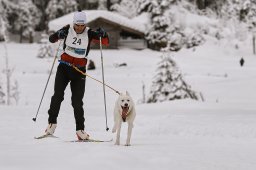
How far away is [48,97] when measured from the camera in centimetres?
2364

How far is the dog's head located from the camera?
7.85 metres

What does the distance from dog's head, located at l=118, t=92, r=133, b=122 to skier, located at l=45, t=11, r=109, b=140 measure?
3.11 feet

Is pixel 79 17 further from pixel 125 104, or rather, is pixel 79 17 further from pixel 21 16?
pixel 21 16

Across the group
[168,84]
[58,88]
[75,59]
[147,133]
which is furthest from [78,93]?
[168,84]

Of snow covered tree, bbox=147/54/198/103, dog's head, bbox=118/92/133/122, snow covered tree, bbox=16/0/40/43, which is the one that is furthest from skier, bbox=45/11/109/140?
snow covered tree, bbox=16/0/40/43

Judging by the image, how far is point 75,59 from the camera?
857 cm

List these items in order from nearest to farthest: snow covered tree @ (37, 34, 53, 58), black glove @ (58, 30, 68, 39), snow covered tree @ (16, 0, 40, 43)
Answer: black glove @ (58, 30, 68, 39) → snow covered tree @ (37, 34, 53, 58) → snow covered tree @ (16, 0, 40, 43)

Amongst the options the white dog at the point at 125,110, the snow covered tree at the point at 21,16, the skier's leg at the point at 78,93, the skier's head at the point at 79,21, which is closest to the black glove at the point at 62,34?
the skier's head at the point at 79,21

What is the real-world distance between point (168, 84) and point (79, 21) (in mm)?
10323

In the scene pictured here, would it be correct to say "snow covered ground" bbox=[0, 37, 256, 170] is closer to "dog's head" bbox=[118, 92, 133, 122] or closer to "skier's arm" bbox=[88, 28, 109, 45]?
"dog's head" bbox=[118, 92, 133, 122]

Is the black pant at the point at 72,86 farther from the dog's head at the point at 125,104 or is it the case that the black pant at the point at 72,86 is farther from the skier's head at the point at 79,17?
the dog's head at the point at 125,104

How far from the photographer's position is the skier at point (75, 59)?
849cm

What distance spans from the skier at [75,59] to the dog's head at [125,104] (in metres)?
0.95

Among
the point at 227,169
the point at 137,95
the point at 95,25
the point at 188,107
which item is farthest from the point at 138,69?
the point at 227,169
